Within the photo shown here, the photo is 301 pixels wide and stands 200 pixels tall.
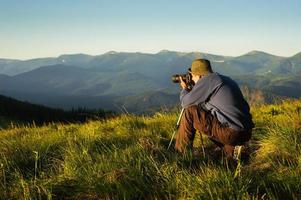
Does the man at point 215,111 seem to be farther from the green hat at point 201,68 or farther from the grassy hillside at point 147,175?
the grassy hillside at point 147,175

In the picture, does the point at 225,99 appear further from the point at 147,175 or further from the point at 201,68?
the point at 147,175

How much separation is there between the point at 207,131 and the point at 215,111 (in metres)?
0.44

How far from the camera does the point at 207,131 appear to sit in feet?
28.9

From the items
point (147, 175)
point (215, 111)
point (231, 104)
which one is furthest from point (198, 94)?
point (147, 175)

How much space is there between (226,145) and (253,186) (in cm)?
341

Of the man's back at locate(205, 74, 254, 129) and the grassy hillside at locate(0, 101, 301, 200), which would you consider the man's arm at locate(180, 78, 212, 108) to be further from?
the grassy hillside at locate(0, 101, 301, 200)

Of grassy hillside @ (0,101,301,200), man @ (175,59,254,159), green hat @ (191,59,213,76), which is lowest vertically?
grassy hillside @ (0,101,301,200)

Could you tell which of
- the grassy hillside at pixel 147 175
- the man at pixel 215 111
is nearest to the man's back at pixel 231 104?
the man at pixel 215 111

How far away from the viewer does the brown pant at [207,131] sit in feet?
27.8

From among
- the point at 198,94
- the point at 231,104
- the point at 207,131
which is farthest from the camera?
the point at 207,131

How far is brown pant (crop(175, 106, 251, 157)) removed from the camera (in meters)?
8.48

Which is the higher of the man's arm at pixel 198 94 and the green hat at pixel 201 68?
the green hat at pixel 201 68

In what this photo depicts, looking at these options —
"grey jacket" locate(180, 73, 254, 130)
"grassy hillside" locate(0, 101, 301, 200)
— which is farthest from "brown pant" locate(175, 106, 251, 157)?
"grassy hillside" locate(0, 101, 301, 200)

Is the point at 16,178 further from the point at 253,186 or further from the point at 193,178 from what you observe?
the point at 253,186
